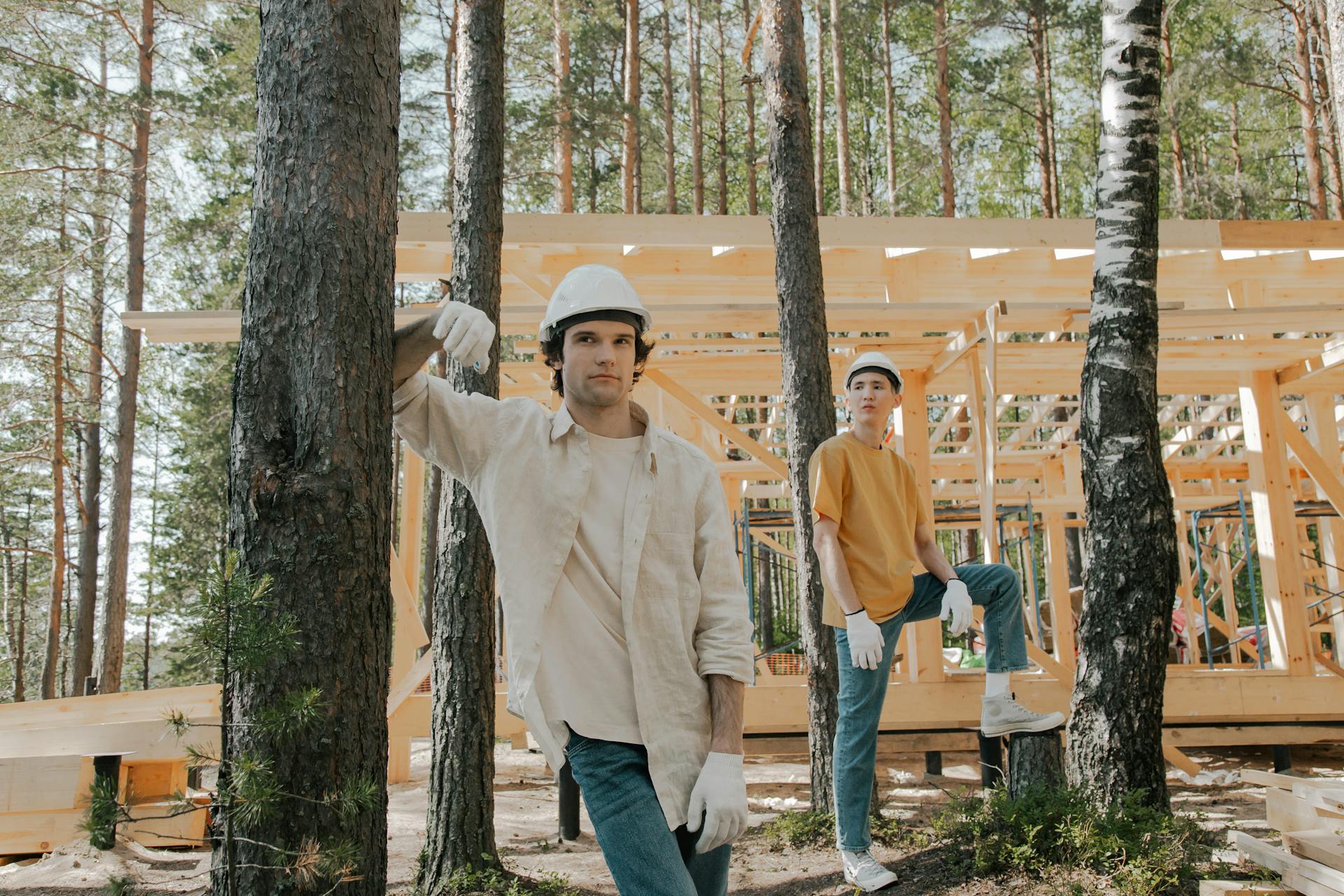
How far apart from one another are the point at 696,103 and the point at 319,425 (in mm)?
17266

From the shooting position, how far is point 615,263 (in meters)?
8.28

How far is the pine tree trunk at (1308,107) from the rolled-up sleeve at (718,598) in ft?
54.2

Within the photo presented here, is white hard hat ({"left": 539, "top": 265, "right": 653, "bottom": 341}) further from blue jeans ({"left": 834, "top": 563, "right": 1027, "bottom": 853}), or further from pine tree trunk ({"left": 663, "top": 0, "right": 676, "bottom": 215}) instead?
pine tree trunk ({"left": 663, "top": 0, "right": 676, "bottom": 215})

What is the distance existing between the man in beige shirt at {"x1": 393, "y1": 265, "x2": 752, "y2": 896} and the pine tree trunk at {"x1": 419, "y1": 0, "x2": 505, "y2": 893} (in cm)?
271

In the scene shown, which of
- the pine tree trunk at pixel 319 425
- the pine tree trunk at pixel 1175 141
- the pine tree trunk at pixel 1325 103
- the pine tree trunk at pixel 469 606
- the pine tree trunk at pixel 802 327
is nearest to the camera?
the pine tree trunk at pixel 319 425

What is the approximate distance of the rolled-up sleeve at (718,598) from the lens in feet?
7.00

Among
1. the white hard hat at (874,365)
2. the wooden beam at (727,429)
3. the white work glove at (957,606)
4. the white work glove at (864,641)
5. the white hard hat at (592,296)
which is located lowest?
the white work glove at (864,641)

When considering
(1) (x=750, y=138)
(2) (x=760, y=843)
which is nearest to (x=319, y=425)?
(2) (x=760, y=843)

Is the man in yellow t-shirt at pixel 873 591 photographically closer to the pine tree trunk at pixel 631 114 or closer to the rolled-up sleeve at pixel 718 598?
the rolled-up sleeve at pixel 718 598

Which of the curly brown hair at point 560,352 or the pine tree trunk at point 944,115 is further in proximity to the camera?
the pine tree trunk at point 944,115

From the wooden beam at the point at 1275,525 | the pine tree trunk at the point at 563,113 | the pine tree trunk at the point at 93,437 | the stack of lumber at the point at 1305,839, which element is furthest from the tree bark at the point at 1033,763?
the pine tree trunk at the point at 93,437

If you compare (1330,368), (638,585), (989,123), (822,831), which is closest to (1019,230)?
(1330,368)

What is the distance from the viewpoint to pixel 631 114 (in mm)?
14906

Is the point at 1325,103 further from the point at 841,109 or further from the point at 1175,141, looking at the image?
the point at 841,109
